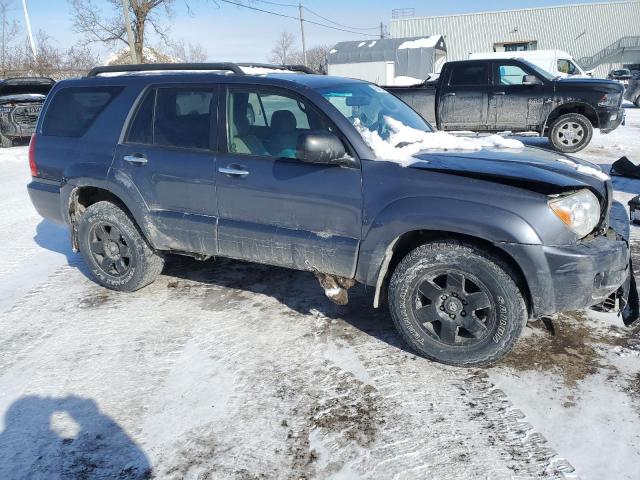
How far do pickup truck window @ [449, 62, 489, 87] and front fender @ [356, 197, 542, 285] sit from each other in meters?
8.91

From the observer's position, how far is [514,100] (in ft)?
35.1

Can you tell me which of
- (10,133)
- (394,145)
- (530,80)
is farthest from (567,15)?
(394,145)

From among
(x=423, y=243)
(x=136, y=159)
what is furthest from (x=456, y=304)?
(x=136, y=159)

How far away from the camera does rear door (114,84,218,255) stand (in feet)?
12.4

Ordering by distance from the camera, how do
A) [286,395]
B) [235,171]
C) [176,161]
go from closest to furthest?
[286,395] < [235,171] < [176,161]

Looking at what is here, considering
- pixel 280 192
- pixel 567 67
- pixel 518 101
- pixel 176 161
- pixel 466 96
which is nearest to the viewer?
pixel 280 192

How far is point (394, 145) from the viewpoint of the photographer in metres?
3.52

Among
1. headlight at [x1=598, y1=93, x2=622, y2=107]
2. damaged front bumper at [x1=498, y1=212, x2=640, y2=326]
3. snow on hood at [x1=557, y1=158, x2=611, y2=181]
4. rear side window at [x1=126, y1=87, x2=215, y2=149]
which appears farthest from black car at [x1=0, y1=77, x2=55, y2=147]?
damaged front bumper at [x1=498, y1=212, x2=640, y2=326]

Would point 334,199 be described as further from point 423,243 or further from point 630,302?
point 630,302

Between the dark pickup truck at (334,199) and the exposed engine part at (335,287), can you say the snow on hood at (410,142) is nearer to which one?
the dark pickup truck at (334,199)

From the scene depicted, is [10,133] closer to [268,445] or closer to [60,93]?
[60,93]

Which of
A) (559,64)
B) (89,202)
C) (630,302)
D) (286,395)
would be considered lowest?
(286,395)

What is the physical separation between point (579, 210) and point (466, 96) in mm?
8789

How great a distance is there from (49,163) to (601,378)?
451 centimetres
